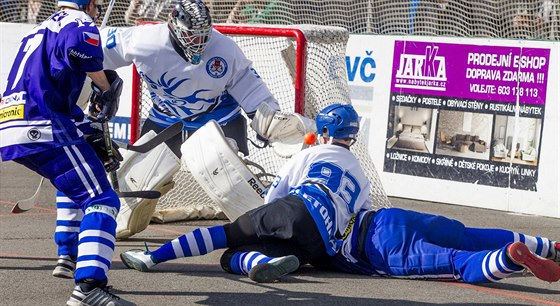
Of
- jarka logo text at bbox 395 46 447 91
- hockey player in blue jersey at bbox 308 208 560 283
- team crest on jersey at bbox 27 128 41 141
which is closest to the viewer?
team crest on jersey at bbox 27 128 41 141

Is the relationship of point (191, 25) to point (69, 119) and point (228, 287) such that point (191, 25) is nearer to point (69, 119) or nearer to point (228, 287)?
point (69, 119)

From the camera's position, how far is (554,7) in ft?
27.7

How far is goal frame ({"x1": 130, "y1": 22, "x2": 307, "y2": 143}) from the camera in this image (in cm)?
710

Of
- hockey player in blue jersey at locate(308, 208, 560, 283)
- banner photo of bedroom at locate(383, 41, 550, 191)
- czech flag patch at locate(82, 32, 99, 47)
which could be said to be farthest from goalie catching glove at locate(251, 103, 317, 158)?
banner photo of bedroom at locate(383, 41, 550, 191)

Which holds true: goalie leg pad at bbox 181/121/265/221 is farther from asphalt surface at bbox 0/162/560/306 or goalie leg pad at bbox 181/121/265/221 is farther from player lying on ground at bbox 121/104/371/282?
player lying on ground at bbox 121/104/371/282

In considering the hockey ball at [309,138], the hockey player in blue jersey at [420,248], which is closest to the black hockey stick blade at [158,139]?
the hockey ball at [309,138]

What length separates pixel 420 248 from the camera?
17.0 ft

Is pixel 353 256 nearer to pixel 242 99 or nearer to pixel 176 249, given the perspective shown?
pixel 176 249

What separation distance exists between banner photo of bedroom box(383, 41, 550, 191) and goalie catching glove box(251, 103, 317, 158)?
2546 millimetres

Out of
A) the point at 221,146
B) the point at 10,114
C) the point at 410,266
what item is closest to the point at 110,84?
the point at 10,114

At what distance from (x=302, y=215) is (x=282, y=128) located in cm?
125

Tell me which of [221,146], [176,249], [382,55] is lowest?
[176,249]

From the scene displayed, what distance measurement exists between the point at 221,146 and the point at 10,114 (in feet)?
5.37

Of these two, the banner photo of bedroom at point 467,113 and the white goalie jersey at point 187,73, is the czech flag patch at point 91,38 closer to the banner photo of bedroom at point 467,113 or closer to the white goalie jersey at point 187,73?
the white goalie jersey at point 187,73
